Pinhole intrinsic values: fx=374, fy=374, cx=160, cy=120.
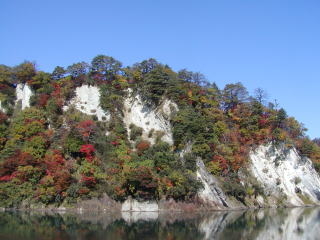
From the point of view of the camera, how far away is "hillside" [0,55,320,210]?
52.1m

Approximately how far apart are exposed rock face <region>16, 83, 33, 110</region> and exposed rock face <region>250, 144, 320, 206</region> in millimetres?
43137

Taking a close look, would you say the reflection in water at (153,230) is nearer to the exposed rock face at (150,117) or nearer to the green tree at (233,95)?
the exposed rock face at (150,117)

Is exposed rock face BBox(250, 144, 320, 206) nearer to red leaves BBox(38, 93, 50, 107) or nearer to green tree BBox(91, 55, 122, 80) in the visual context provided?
green tree BBox(91, 55, 122, 80)

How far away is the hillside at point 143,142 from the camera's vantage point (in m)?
52.1

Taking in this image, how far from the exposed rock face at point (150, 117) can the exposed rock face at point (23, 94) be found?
18.1 meters

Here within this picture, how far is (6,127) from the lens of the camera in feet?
207

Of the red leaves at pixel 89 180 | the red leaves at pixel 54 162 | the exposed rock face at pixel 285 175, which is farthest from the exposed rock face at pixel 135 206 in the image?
the exposed rock face at pixel 285 175

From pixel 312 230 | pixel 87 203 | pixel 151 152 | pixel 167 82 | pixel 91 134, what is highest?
pixel 167 82

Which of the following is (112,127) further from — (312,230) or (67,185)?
(312,230)

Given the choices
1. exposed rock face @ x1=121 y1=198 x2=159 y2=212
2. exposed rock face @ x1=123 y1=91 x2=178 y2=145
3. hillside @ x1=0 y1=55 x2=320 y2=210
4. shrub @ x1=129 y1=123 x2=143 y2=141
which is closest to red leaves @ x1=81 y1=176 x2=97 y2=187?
hillside @ x1=0 y1=55 x2=320 y2=210

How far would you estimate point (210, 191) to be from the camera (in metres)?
57.1

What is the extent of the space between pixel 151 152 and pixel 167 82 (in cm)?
1664

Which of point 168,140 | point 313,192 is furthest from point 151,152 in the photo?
point 313,192

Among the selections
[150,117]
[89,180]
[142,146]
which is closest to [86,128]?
[142,146]
